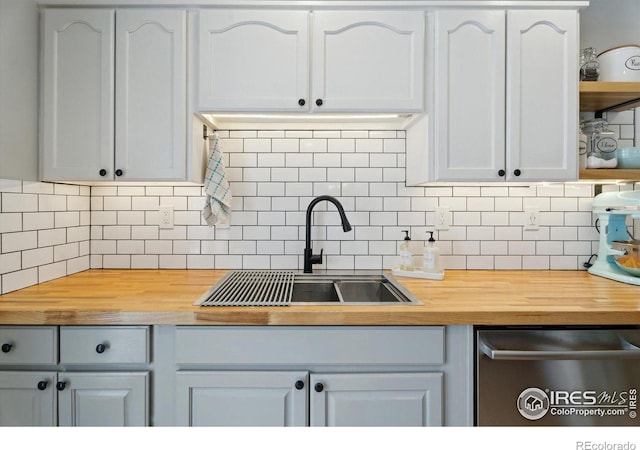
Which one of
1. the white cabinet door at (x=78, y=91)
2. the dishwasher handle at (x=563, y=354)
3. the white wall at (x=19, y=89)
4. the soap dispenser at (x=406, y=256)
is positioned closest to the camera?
the dishwasher handle at (x=563, y=354)

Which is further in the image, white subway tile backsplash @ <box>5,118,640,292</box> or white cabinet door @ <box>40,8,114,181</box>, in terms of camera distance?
white subway tile backsplash @ <box>5,118,640,292</box>

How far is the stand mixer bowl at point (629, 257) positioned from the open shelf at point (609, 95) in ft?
2.15

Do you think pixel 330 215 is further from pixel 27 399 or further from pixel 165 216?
pixel 27 399

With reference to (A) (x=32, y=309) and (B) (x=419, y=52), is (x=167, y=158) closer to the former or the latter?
(A) (x=32, y=309)

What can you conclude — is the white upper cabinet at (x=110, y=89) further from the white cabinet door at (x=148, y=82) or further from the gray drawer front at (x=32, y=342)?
the gray drawer front at (x=32, y=342)

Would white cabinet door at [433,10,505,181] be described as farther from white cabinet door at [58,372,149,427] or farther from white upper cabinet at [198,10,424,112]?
white cabinet door at [58,372,149,427]

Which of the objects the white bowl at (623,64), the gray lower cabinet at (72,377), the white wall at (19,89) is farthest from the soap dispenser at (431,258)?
the white wall at (19,89)

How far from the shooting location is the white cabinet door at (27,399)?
132 centimetres

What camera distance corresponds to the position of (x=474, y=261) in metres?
2.07

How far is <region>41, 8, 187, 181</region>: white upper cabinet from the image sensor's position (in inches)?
65.5

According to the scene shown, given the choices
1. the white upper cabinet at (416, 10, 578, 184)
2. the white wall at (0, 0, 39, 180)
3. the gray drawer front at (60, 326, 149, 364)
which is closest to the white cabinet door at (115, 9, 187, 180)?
the white wall at (0, 0, 39, 180)

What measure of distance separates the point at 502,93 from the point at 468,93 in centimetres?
15

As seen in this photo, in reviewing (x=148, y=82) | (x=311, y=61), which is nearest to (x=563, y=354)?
(x=311, y=61)

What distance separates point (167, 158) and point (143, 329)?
2.40ft
